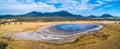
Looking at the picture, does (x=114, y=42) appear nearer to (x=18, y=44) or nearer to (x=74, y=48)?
(x=74, y=48)

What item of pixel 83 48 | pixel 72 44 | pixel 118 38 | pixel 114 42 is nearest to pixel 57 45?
pixel 72 44

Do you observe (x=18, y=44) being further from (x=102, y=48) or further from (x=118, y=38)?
(x=118, y=38)

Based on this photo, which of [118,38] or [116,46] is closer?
[116,46]

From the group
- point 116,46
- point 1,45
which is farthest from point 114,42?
point 1,45

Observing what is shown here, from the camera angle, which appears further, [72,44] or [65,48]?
[72,44]

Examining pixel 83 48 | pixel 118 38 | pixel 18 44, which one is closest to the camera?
pixel 83 48

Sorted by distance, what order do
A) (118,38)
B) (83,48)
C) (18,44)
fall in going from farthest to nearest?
(118,38), (18,44), (83,48)

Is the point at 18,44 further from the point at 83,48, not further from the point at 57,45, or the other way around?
the point at 83,48

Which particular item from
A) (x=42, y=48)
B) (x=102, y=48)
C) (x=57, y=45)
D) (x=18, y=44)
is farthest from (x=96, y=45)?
(x=18, y=44)
